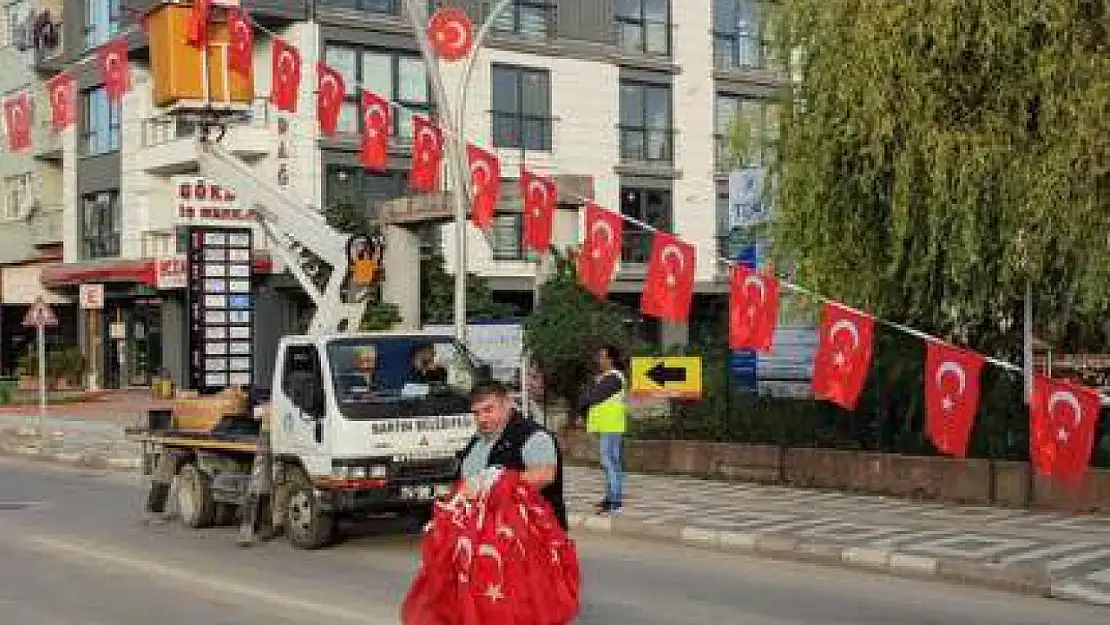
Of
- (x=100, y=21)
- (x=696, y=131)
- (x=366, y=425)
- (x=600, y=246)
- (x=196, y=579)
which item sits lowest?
(x=196, y=579)

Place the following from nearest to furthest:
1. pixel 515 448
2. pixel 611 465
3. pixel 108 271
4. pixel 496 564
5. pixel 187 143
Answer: pixel 496 564, pixel 515 448, pixel 611 465, pixel 187 143, pixel 108 271

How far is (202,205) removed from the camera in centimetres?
2481

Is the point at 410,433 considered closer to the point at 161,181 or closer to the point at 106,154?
the point at 161,181

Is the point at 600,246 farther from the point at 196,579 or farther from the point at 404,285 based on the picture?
the point at 404,285

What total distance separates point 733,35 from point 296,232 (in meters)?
33.3

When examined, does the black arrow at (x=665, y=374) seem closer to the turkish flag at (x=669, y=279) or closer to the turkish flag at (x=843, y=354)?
the turkish flag at (x=669, y=279)

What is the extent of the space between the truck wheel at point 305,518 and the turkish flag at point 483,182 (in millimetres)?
5546

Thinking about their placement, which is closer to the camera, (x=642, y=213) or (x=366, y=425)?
(x=366, y=425)

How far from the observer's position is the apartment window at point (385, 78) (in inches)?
1527

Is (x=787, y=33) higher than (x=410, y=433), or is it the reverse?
(x=787, y=33)

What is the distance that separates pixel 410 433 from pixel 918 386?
6393mm

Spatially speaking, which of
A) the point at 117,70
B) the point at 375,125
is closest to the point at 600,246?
the point at 375,125

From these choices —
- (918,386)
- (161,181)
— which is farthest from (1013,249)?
(161,181)

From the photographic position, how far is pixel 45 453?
27312 millimetres
